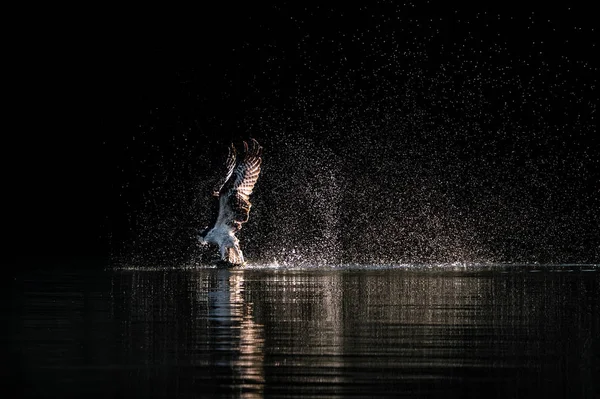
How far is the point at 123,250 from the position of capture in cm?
5909

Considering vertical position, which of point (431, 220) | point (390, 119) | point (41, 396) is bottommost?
point (41, 396)

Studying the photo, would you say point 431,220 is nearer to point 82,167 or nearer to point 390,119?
point 390,119

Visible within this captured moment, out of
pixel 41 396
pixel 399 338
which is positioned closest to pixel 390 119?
pixel 399 338

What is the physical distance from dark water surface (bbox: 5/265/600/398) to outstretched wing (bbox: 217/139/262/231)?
8.99 metres

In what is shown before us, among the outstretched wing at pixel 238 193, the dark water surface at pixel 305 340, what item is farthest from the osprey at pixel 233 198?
the dark water surface at pixel 305 340

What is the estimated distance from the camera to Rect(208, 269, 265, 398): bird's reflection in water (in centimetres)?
1566

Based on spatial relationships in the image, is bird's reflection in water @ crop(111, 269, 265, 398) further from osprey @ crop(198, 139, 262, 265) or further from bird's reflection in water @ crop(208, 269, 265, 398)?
osprey @ crop(198, 139, 262, 265)

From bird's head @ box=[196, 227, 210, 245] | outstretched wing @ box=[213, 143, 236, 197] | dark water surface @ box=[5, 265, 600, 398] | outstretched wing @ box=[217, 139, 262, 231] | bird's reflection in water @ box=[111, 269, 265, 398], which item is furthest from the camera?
bird's head @ box=[196, 227, 210, 245]

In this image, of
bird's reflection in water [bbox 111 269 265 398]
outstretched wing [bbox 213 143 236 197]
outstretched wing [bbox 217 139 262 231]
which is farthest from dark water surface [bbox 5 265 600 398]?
outstretched wing [bbox 213 143 236 197]

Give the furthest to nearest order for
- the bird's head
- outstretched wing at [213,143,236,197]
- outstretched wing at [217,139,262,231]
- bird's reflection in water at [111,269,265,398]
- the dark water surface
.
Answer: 1. the bird's head
2. outstretched wing at [213,143,236,197]
3. outstretched wing at [217,139,262,231]
4. bird's reflection in water at [111,269,265,398]
5. the dark water surface

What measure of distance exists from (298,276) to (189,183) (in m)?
33.6

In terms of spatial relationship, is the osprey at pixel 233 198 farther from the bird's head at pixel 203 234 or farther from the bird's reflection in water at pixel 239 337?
the bird's reflection in water at pixel 239 337

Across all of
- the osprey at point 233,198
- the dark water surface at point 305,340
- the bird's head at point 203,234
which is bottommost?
the dark water surface at point 305,340

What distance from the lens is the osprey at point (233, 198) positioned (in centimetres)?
4034
